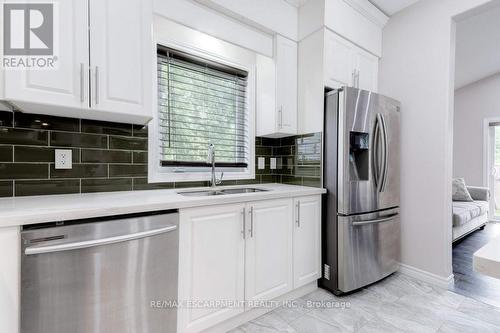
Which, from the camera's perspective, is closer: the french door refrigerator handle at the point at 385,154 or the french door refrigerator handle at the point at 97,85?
the french door refrigerator handle at the point at 97,85

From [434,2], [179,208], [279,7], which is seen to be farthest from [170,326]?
[434,2]

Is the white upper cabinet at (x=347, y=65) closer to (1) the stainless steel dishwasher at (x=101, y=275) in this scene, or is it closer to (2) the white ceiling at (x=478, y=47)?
(2) the white ceiling at (x=478, y=47)

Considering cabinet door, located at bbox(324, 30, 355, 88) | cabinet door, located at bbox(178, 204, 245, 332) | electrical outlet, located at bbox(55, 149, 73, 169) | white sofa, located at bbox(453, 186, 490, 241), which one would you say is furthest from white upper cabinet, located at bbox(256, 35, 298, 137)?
white sofa, located at bbox(453, 186, 490, 241)

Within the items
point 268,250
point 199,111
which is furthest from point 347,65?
point 268,250

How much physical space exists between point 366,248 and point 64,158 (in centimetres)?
253

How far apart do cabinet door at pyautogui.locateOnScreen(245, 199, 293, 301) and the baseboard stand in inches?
57.0

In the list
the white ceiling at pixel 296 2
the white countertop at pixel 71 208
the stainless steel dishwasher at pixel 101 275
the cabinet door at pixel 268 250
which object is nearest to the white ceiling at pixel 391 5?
the white ceiling at pixel 296 2

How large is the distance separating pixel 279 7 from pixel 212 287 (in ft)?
8.36

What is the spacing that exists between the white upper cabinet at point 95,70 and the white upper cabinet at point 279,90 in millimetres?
1220

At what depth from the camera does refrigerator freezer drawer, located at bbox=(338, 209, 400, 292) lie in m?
2.05

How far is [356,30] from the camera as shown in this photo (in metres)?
2.43

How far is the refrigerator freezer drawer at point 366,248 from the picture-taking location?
2051 millimetres

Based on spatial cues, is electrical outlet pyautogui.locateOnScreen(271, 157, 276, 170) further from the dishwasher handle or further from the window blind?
the dishwasher handle

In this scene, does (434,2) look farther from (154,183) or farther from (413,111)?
(154,183)
